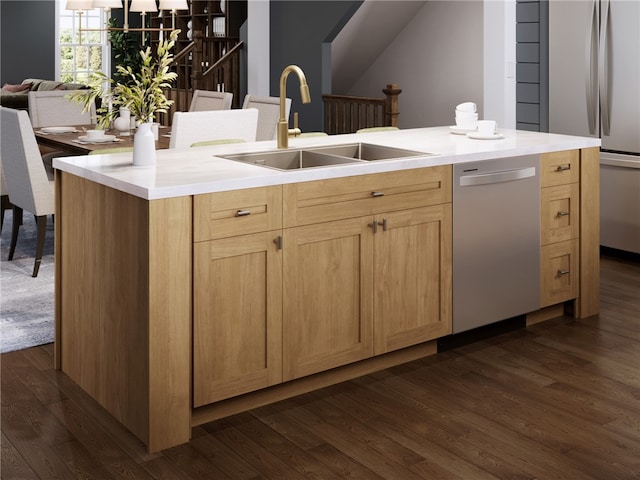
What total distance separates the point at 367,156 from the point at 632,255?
2.41 m

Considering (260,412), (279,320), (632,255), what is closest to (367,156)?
(279,320)

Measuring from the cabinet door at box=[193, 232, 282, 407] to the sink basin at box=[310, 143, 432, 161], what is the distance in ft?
3.00

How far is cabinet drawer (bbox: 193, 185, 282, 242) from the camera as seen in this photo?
9.66ft

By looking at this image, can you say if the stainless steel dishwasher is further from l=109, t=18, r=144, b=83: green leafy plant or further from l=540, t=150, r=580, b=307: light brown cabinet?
l=109, t=18, r=144, b=83: green leafy plant

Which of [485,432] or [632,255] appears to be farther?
[632,255]

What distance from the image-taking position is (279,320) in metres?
3.22

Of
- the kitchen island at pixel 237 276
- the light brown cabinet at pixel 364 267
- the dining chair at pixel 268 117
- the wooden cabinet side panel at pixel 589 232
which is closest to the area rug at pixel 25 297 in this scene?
the kitchen island at pixel 237 276

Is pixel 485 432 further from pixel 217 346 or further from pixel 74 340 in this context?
pixel 74 340

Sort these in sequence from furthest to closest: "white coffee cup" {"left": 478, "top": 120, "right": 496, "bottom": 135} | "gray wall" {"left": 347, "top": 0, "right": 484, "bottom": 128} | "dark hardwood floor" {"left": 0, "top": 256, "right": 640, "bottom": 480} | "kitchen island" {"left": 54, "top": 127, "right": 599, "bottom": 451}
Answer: "gray wall" {"left": 347, "top": 0, "right": 484, "bottom": 128}, "white coffee cup" {"left": 478, "top": 120, "right": 496, "bottom": 135}, "kitchen island" {"left": 54, "top": 127, "right": 599, "bottom": 451}, "dark hardwood floor" {"left": 0, "top": 256, "right": 640, "bottom": 480}

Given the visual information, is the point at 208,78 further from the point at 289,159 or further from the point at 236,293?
the point at 236,293

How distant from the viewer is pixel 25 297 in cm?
467

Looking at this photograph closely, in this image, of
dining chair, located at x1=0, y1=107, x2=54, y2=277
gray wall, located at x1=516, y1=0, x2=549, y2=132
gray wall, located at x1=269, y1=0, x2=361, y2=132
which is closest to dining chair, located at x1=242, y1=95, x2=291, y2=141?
dining chair, located at x1=0, y1=107, x2=54, y2=277

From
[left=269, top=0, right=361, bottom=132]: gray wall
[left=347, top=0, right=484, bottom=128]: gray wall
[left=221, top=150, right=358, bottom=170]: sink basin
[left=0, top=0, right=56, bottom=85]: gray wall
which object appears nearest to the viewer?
[left=221, top=150, right=358, bottom=170]: sink basin

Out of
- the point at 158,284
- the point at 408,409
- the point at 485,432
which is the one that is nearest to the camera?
the point at 158,284
